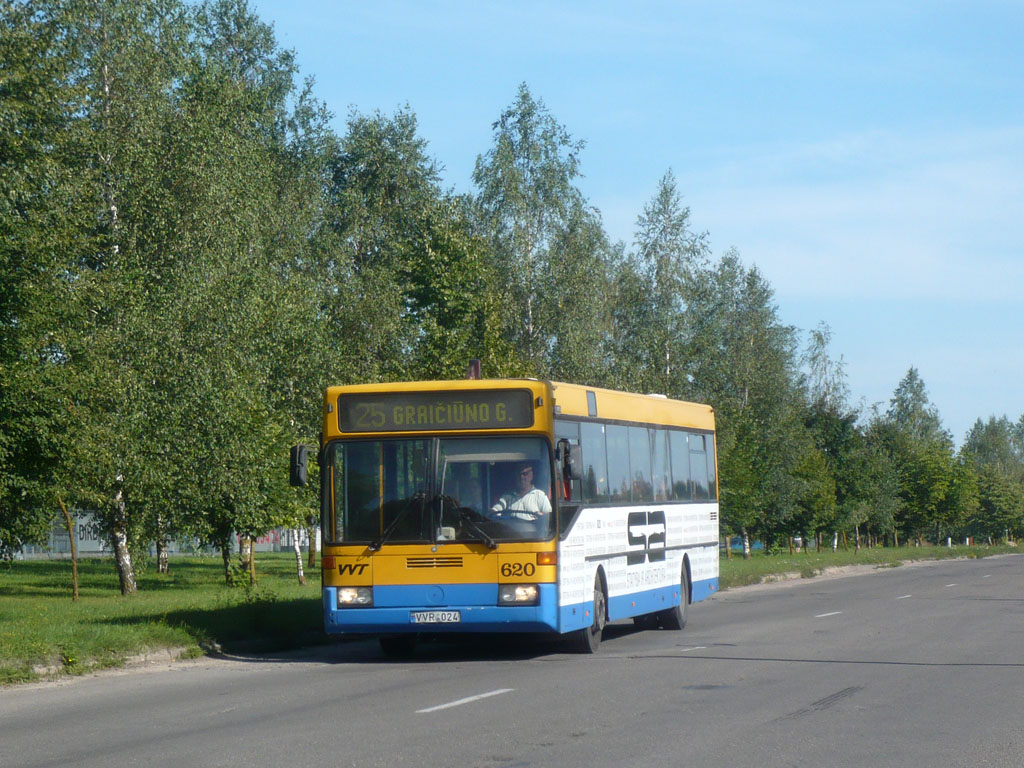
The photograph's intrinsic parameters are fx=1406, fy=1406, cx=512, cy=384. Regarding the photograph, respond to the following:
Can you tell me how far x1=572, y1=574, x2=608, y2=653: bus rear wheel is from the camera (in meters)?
16.5

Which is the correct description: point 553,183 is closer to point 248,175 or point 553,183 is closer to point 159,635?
point 248,175

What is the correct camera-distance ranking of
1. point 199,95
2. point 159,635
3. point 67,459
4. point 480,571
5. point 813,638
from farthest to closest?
point 199,95
point 67,459
point 813,638
point 159,635
point 480,571

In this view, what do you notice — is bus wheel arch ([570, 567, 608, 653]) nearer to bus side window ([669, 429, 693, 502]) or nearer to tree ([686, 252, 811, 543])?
bus side window ([669, 429, 693, 502])

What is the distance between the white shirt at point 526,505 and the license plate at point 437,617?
1.20 meters

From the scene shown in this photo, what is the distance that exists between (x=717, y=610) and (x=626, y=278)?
3838 centimetres

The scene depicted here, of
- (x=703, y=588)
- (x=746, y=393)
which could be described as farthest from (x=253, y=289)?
(x=746, y=393)

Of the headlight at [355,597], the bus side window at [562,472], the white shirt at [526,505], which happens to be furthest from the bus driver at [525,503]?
the headlight at [355,597]

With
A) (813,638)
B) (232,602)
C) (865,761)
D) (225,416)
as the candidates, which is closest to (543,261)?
(225,416)

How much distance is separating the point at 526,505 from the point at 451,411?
1354mm

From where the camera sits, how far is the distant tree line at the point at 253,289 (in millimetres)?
22188

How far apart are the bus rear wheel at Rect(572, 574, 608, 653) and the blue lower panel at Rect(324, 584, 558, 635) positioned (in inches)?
55.4

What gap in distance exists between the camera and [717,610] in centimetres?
2572

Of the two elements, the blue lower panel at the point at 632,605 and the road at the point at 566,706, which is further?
the blue lower panel at the point at 632,605

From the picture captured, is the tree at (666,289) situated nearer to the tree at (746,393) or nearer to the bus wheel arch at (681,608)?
the tree at (746,393)
